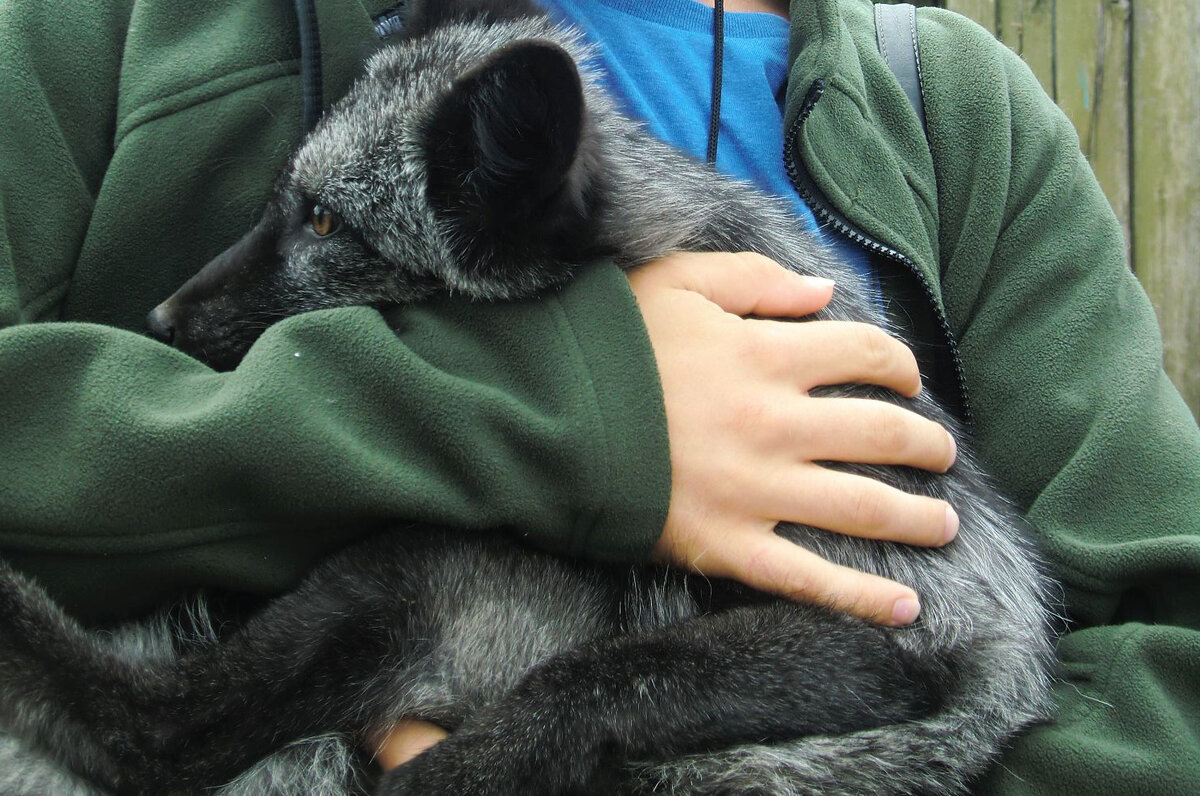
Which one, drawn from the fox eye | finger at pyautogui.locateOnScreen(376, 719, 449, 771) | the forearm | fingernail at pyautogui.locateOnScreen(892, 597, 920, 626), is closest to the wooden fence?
the fox eye

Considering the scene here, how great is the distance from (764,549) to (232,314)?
1.15 metres

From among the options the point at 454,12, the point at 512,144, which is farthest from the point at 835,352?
the point at 454,12

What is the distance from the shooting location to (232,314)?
197cm

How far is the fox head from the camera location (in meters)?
1.83

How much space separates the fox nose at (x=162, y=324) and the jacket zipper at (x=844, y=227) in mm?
1347

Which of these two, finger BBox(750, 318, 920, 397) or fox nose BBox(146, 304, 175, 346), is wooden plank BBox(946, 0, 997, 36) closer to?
finger BBox(750, 318, 920, 397)

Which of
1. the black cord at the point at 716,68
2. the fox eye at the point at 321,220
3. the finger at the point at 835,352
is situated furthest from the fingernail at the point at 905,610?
the fox eye at the point at 321,220

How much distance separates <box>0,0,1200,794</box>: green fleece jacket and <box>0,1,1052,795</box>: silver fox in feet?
0.33

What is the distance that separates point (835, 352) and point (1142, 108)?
3213 mm

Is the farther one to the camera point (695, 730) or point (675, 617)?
point (675, 617)

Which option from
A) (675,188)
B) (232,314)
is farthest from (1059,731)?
(232,314)

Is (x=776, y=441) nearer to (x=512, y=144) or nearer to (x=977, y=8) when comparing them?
(x=512, y=144)

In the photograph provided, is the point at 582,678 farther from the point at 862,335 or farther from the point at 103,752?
the point at 862,335

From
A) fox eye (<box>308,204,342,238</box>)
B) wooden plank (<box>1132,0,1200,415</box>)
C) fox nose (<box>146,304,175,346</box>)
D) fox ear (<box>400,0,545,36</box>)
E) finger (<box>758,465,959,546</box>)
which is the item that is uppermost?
fox ear (<box>400,0,545,36</box>)
